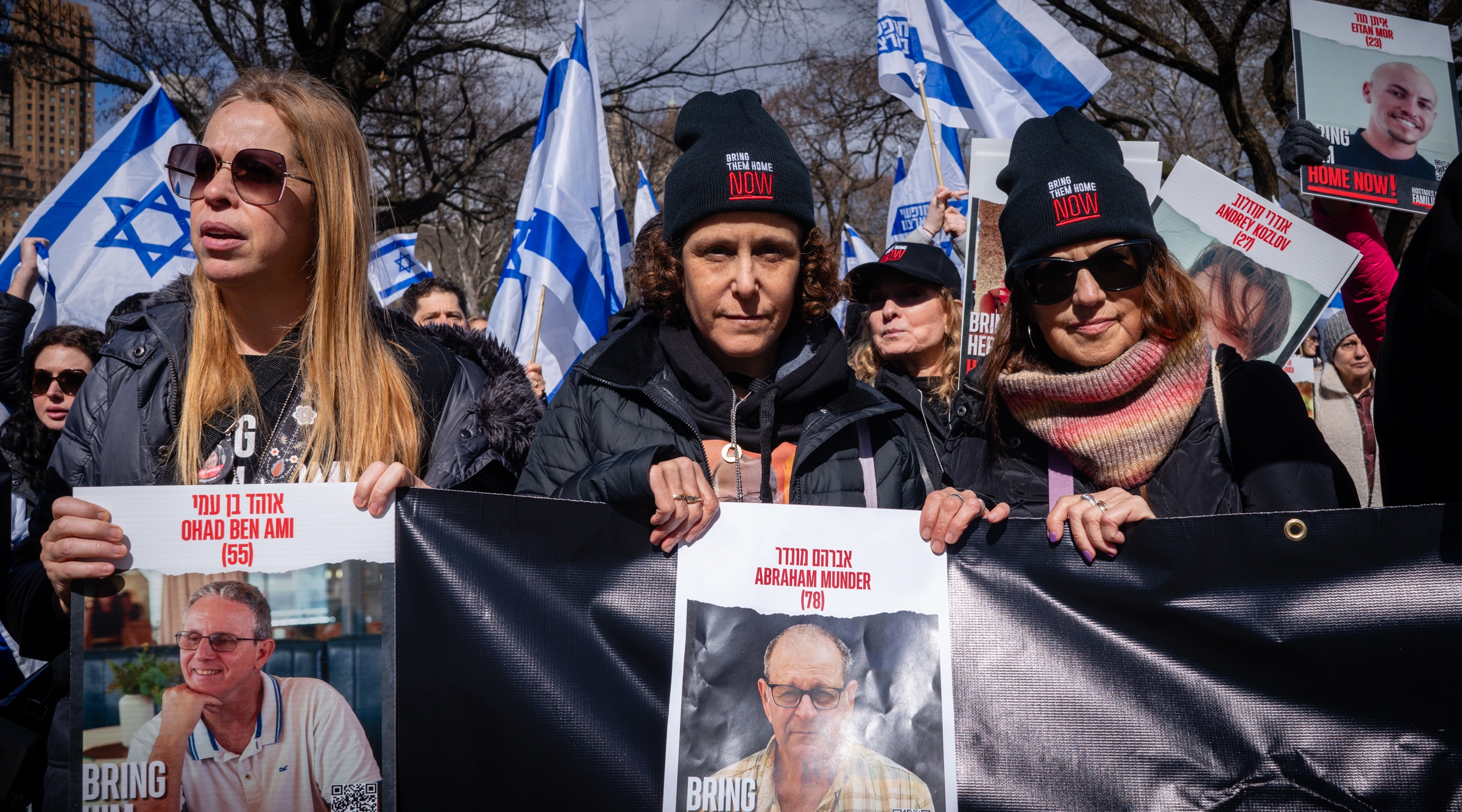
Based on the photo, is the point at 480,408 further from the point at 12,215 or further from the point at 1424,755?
the point at 12,215

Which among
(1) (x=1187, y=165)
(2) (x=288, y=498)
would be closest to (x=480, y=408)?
(2) (x=288, y=498)

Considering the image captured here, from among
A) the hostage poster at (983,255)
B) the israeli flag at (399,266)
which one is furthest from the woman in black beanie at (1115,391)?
the israeli flag at (399,266)

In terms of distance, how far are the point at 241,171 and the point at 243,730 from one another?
110 cm

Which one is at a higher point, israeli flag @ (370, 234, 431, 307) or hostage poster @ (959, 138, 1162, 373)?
israeli flag @ (370, 234, 431, 307)

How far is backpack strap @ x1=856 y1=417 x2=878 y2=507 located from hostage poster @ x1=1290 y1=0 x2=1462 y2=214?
2511 mm

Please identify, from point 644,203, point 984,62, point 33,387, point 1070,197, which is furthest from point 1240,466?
point 644,203

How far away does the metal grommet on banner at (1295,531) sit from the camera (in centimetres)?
194

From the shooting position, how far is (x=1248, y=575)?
1955mm

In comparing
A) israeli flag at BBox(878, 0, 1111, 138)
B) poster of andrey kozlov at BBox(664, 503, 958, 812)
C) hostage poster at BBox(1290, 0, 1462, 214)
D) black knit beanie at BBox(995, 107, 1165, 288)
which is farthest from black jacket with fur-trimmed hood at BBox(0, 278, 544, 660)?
israeli flag at BBox(878, 0, 1111, 138)

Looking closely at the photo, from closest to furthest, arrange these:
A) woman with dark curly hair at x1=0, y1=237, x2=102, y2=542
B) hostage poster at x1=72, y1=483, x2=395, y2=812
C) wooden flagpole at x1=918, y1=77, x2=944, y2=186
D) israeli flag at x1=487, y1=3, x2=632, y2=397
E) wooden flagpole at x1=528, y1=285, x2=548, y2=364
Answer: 1. hostage poster at x1=72, y1=483, x2=395, y2=812
2. woman with dark curly hair at x1=0, y1=237, x2=102, y2=542
3. wooden flagpole at x1=918, y1=77, x2=944, y2=186
4. wooden flagpole at x1=528, y1=285, x2=548, y2=364
5. israeli flag at x1=487, y1=3, x2=632, y2=397

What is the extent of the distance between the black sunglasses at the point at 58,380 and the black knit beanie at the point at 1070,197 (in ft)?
11.8

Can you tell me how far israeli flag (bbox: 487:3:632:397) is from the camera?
18.2 feet

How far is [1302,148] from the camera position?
3.22 m

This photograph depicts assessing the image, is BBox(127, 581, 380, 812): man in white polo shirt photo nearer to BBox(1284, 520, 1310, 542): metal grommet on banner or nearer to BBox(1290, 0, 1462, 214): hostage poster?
BBox(1284, 520, 1310, 542): metal grommet on banner
